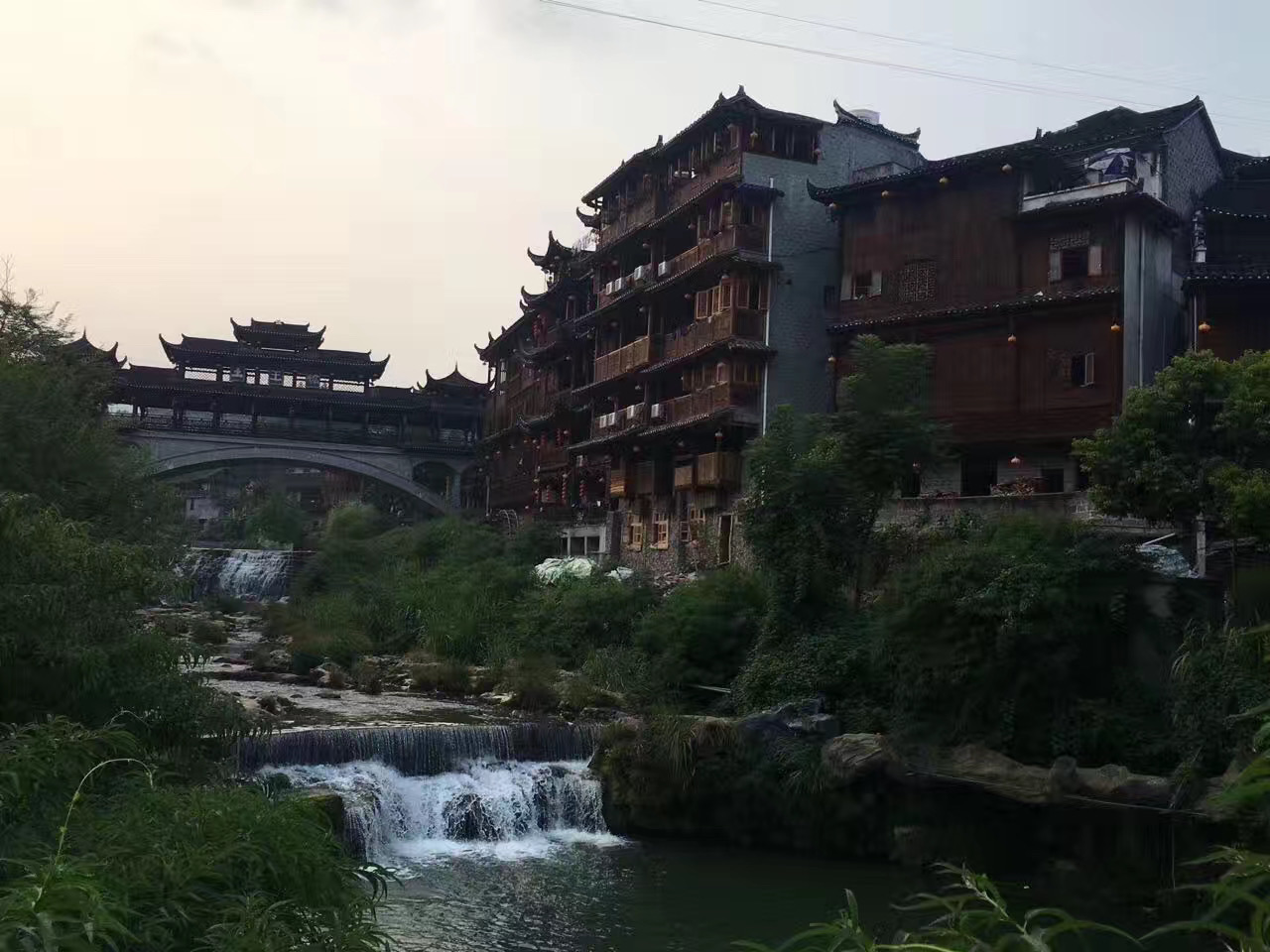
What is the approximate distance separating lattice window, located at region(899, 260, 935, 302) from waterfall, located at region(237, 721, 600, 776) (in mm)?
14936

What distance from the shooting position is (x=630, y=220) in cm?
4053

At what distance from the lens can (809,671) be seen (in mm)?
21000

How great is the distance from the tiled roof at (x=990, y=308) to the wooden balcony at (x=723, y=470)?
14.7ft

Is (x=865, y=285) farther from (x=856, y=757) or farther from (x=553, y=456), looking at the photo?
(x=553, y=456)

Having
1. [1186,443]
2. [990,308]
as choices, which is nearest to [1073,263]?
[990,308]

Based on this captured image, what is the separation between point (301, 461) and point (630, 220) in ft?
88.2

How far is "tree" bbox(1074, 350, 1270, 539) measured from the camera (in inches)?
714

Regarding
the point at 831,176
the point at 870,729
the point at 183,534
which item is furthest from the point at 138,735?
the point at 831,176

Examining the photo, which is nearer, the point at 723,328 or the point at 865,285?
the point at 865,285

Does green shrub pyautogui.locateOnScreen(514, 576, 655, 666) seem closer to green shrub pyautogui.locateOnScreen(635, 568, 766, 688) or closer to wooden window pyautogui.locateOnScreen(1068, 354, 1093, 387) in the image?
green shrub pyautogui.locateOnScreen(635, 568, 766, 688)

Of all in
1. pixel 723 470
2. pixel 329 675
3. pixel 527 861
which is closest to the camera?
pixel 527 861

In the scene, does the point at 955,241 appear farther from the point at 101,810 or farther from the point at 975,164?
the point at 101,810

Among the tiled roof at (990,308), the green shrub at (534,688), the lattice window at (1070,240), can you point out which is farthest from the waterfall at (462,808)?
the lattice window at (1070,240)

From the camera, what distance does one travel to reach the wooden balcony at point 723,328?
107ft
